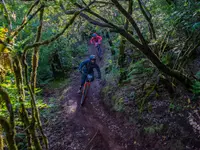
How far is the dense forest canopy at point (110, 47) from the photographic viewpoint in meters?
3.93

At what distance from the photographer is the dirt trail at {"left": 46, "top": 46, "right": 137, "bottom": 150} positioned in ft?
24.6

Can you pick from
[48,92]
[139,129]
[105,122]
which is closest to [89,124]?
[105,122]

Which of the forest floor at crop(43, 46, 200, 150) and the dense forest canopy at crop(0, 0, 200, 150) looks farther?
the forest floor at crop(43, 46, 200, 150)

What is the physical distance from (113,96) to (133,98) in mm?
1529

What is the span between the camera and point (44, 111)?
36.4 ft

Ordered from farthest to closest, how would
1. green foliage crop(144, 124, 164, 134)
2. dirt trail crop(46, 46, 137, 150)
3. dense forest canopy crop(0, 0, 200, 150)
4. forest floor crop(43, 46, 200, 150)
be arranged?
dirt trail crop(46, 46, 137, 150)
green foliage crop(144, 124, 164, 134)
forest floor crop(43, 46, 200, 150)
dense forest canopy crop(0, 0, 200, 150)

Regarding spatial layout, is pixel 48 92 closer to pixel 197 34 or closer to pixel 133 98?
pixel 133 98

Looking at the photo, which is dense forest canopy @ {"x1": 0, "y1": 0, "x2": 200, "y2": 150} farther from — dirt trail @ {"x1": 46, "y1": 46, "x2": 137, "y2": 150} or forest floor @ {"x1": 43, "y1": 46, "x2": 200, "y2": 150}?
dirt trail @ {"x1": 46, "y1": 46, "x2": 137, "y2": 150}

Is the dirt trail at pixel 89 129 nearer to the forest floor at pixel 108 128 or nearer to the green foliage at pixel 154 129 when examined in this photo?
the forest floor at pixel 108 128

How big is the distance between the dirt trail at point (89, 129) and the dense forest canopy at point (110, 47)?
32.8 inches

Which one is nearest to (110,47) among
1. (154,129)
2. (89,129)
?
(89,129)

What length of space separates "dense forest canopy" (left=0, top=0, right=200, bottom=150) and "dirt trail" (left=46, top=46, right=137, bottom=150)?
2.73 ft

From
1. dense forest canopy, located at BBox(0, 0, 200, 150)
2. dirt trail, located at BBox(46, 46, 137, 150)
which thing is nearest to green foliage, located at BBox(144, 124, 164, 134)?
dirt trail, located at BBox(46, 46, 137, 150)

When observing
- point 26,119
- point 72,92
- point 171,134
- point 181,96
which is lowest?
point 171,134
